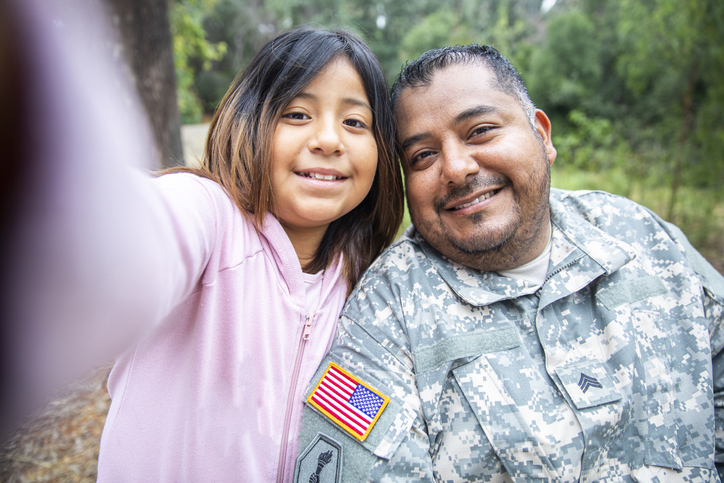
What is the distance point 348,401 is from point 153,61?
281cm

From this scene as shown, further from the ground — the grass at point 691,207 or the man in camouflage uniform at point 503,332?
the man in camouflage uniform at point 503,332

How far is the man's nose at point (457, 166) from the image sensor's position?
1.55m

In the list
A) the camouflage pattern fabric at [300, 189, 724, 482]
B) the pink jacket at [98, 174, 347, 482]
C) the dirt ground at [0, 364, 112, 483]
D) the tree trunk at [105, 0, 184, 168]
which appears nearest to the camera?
the pink jacket at [98, 174, 347, 482]

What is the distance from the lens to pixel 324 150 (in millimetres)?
1431

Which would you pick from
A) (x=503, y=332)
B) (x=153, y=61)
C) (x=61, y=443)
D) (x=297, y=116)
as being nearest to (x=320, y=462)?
(x=503, y=332)

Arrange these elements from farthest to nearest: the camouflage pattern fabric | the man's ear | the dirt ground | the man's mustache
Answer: the dirt ground
the man's ear
the man's mustache
the camouflage pattern fabric

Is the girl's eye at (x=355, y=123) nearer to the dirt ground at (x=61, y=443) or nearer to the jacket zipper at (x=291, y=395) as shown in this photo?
the jacket zipper at (x=291, y=395)

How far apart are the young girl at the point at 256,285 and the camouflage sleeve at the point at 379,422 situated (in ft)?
0.27

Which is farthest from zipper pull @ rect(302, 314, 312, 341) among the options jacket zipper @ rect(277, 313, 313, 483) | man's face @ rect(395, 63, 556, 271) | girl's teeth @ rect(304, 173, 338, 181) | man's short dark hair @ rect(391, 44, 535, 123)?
man's short dark hair @ rect(391, 44, 535, 123)

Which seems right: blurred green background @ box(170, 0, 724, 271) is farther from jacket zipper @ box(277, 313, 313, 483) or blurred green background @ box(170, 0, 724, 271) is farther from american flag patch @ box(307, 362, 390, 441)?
american flag patch @ box(307, 362, 390, 441)

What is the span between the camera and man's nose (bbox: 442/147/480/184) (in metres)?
1.55

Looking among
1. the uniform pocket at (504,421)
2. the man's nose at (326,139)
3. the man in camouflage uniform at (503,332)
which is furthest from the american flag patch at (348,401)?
the man's nose at (326,139)

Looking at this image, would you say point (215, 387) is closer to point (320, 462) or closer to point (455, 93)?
point (320, 462)

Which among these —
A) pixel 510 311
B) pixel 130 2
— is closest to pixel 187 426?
pixel 510 311
